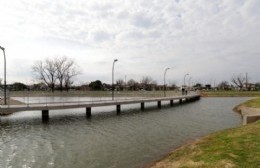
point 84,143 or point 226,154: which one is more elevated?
point 226,154

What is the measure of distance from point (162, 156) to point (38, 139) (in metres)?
11.2

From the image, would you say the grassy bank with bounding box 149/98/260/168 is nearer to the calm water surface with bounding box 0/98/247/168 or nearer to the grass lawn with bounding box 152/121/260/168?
the grass lawn with bounding box 152/121/260/168

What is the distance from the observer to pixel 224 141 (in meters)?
17.4

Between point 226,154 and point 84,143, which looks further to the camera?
point 84,143

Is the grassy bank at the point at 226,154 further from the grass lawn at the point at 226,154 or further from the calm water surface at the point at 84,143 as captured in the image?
the calm water surface at the point at 84,143

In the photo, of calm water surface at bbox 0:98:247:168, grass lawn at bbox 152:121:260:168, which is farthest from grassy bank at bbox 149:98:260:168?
calm water surface at bbox 0:98:247:168

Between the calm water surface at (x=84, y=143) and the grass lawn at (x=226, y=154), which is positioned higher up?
the grass lawn at (x=226, y=154)

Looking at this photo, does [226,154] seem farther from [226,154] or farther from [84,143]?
[84,143]

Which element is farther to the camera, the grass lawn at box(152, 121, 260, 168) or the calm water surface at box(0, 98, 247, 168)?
the calm water surface at box(0, 98, 247, 168)

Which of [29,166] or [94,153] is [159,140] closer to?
[94,153]

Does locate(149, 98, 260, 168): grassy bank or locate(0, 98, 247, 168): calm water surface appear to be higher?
locate(149, 98, 260, 168): grassy bank

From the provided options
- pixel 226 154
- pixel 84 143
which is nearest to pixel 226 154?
pixel 226 154

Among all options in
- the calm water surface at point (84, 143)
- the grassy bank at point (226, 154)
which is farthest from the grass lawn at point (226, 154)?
the calm water surface at point (84, 143)

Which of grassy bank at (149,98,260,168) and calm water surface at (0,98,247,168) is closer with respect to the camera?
grassy bank at (149,98,260,168)
